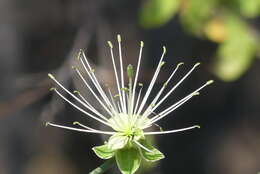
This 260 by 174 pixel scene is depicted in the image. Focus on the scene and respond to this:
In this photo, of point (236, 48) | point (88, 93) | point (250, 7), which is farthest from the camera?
point (88, 93)

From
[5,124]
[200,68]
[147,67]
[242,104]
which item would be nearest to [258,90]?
[242,104]

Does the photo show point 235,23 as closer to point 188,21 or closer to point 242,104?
point 188,21

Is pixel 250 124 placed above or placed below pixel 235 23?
below

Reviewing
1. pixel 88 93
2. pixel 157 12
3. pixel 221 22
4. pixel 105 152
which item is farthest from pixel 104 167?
pixel 88 93

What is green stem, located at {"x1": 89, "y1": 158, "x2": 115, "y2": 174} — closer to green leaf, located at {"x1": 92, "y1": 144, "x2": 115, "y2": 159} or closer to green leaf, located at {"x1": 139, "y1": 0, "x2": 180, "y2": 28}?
green leaf, located at {"x1": 92, "y1": 144, "x2": 115, "y2": 159}

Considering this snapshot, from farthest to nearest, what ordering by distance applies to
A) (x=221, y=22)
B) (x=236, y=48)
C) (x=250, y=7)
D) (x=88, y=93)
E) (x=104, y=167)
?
(x=88, y=93) < (x=221, y=22) < (x=236, y=48) < (x=250, y=7) < (x=104, y=167)

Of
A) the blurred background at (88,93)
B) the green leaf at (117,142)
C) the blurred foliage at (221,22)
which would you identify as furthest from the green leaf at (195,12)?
the green leaf at (117,142)

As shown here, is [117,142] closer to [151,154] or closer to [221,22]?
[151,154]
